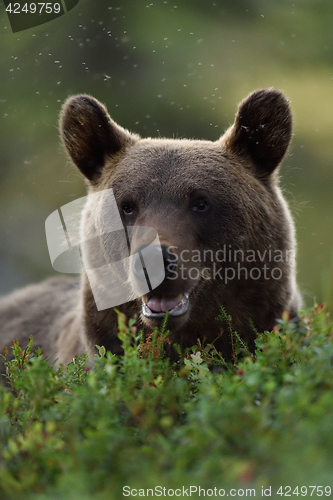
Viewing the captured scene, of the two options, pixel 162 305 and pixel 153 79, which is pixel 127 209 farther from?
pixel 153 79

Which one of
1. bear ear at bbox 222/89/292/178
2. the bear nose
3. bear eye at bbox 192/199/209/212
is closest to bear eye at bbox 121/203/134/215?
bear eye at bbox 192/199/209/212

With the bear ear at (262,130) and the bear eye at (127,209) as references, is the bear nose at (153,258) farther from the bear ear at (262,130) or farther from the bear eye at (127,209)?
the bear ear at (262,130)

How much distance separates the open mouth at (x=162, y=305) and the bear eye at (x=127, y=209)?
597mm

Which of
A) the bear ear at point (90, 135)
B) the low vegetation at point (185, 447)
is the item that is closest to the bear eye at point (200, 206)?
the bear ear at point (90, 135)

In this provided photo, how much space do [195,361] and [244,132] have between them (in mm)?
1998

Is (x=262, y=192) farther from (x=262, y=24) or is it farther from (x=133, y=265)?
(x=262, y=24)

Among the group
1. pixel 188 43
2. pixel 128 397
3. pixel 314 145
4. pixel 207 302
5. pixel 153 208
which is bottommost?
pixel 314 145

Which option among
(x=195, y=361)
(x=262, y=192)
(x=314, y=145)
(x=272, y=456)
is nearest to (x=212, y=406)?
(x=272, y=456)

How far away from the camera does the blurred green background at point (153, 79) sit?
13.4 m

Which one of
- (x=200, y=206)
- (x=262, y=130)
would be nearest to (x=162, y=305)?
(x=200, y=206)

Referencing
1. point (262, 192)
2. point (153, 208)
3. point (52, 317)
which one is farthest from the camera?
point (52, 317)

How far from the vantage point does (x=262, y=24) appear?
1400 centimetres

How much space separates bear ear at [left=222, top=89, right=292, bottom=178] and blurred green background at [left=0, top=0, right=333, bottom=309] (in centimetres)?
927

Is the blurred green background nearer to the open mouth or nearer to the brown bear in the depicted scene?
the brown bear
